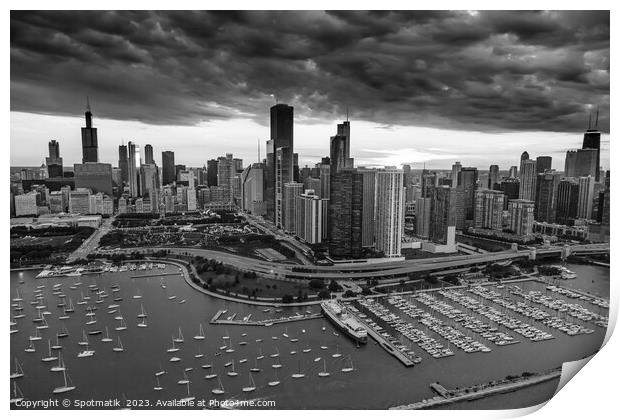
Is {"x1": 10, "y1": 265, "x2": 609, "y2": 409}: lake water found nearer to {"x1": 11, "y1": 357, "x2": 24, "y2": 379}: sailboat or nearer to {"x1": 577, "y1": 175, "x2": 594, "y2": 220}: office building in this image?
{"x1": 11, "y1": 357, "x2": 24, "y2": 379}: sailboat

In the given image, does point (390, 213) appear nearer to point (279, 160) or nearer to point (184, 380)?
point (279, 160)

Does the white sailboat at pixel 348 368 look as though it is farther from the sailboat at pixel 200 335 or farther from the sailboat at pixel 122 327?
the sailboat at pixel 122 327

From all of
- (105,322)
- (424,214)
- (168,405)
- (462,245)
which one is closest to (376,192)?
(424,214)

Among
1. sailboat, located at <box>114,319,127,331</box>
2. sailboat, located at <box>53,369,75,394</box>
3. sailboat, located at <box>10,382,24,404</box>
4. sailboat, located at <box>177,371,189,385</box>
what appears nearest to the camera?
sailboat, located at <box>10,382,24,404</box>

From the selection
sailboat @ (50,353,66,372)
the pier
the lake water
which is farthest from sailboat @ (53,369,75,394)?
the pier

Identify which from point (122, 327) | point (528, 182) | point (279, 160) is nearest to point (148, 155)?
point (279, 160)
